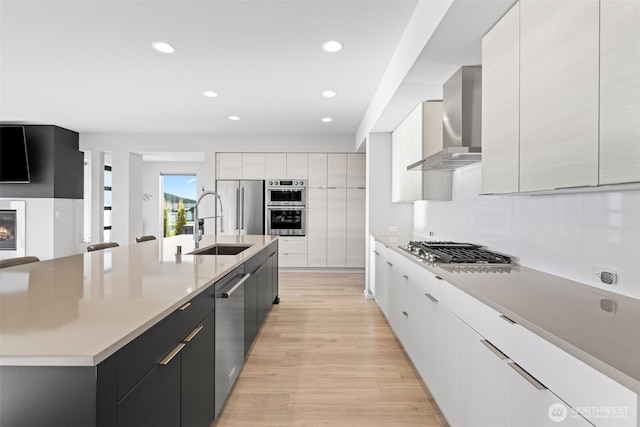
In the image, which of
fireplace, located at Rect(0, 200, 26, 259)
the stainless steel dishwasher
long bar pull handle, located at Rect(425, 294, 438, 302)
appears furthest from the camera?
fireplace, located at Rect(0, 200, 26, 259)

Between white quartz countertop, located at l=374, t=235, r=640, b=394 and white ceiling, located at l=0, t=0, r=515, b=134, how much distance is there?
4.42 feet

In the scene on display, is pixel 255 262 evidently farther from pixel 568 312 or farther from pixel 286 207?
pixel 286 207

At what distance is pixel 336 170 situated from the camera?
21.5ft

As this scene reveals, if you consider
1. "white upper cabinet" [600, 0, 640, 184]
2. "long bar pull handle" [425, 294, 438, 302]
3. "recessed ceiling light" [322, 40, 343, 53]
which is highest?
"recessed ceiling light" [322, 40, 343, 53]

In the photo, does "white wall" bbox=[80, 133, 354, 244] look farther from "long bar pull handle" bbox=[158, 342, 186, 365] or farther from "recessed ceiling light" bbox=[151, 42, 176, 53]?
"long bar pull handle" bbox=[158, 342, 186, 365]

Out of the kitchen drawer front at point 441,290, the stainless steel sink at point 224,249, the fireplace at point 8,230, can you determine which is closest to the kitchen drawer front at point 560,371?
the kitchen drawer front at point 441,290

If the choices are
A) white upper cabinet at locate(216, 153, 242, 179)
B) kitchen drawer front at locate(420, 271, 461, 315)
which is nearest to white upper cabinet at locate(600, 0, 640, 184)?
kitchen drawer front at locate(420, 271, 461, 315)

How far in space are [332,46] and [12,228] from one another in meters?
6.49

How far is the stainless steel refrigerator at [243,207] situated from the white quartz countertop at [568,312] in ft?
16.1

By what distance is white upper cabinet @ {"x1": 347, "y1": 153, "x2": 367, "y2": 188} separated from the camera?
21.5 ft

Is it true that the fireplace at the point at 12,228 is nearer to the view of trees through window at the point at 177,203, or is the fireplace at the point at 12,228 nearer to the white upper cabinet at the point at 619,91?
the view of trees through window at the point at 177,203

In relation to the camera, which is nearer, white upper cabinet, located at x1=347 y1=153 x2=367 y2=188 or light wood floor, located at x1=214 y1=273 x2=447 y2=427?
light wood floor, located at x1=214 y1=273 x2=447 y2=427

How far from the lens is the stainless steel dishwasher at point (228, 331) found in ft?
6.01

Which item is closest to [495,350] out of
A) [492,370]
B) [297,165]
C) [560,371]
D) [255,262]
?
[492,370]
